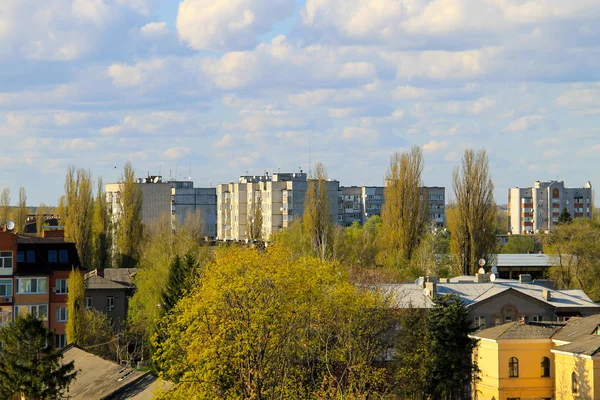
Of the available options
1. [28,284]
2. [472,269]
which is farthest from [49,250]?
[472,269]

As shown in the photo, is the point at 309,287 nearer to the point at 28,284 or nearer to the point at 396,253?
the point at 28,284

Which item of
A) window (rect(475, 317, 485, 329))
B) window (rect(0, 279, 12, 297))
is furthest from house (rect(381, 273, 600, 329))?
window (rect(0, 279, 12, 297))

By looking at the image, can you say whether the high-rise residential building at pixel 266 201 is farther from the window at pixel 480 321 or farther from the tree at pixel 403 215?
the window at pixel 480 321

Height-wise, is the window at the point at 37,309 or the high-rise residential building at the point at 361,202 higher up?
the high-rise residential building at the point at 361,202

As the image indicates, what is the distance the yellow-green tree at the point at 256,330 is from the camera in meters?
34.8

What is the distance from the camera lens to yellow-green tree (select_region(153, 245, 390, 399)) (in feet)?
114

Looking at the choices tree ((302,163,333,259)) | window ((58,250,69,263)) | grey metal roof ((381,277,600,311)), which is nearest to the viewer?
window ((58,250,69,263))

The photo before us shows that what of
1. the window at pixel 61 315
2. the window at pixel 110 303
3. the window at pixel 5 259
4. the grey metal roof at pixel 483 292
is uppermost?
the window at pixel 5 259

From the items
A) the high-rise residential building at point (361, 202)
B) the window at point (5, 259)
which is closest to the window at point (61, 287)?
the window at point (5, 259)

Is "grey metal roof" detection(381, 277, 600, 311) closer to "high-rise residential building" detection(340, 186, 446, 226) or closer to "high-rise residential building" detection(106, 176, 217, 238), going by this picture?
"high-rise residential building" detection(106, 176, 217, 238)

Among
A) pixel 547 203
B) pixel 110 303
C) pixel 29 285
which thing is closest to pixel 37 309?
pixel 29 285

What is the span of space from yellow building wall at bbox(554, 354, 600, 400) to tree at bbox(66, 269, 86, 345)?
25.3m

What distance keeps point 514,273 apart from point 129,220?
35.6m

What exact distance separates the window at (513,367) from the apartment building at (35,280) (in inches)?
963
